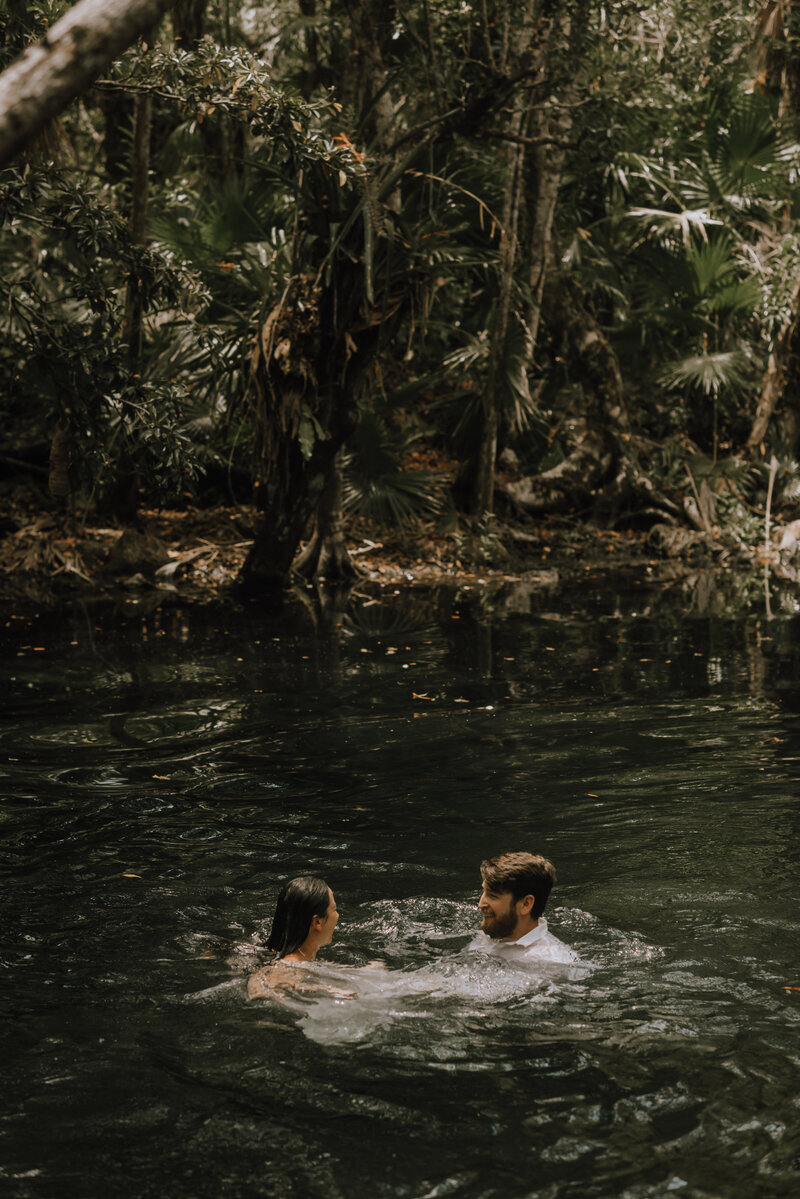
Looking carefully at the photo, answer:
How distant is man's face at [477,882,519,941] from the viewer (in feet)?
17.3

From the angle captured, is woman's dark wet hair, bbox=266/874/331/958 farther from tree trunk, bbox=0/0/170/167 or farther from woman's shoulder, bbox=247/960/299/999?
tree trunk, bbox=0/0/170/167

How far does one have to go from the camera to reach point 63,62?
4.32 m

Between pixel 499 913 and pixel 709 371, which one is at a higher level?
pixel 709 371

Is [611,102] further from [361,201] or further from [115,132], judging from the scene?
[115,132]

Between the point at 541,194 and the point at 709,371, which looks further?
the point at 541,194

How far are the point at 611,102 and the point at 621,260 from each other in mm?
4874

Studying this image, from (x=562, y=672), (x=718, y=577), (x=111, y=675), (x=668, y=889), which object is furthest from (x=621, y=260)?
(x=668, y=889)

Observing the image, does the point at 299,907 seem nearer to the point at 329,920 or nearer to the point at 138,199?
the point at 329,920

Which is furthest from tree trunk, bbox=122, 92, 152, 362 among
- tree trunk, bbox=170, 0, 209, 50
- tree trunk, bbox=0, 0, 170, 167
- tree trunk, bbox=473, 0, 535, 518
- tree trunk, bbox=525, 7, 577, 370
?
tree trunk, bbox=0, 0, 170, 167

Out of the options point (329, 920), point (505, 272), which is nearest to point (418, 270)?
point (505, 272)

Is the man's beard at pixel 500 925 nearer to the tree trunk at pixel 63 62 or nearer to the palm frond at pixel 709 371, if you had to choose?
the tree trunk at pixel 63 62

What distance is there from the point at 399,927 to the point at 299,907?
95 cm

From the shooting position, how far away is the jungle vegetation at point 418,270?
1135 centimetres

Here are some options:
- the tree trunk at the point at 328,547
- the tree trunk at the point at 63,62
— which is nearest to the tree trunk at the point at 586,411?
the tree trunk at the point at 328,547
